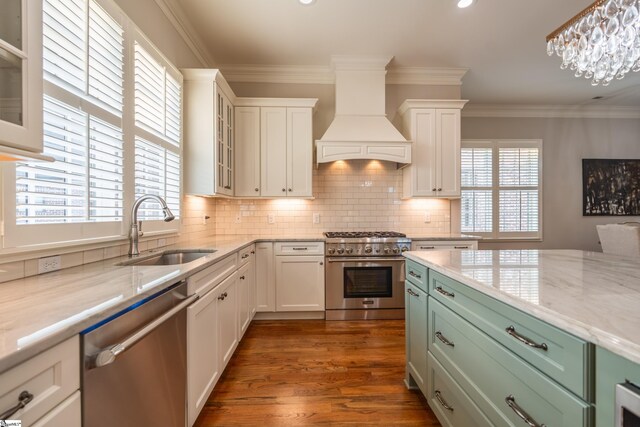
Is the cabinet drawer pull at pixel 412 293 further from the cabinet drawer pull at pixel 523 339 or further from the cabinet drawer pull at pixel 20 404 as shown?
the cabinet drawer pull at pixel 20 404

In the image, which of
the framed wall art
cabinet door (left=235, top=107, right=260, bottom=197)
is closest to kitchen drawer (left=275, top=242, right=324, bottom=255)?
cabinet door (left=235, top=107, right=260, bottom=197)

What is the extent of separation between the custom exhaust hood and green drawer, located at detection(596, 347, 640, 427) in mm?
2808

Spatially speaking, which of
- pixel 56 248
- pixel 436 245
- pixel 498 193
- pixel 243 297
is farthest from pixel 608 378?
pixel 498 193

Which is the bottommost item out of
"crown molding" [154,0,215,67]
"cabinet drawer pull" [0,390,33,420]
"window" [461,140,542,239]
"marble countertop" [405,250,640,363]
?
"cabinet drawer pull" [0,390,33,420]

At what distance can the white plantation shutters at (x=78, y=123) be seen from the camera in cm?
124

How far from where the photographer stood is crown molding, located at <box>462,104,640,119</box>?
4945 millimetres

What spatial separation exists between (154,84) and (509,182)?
5.40m

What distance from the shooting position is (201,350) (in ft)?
5.29

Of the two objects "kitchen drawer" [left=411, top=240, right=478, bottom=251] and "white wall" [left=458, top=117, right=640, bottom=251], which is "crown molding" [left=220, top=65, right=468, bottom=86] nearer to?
"white wall" [left=458, top=117, right=640, bottom=251]

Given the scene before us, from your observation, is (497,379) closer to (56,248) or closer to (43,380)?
(43,380)

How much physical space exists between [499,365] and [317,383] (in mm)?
1383

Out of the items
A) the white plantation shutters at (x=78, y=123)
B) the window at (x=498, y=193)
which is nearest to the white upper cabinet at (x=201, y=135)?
the white plantation shutters at (x=78, y=123)

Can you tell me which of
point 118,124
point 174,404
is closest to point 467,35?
point 118,124

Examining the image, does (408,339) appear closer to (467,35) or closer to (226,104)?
(226,104)
